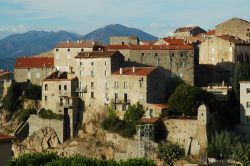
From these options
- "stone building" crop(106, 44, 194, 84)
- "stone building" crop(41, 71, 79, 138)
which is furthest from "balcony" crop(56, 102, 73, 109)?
"stone building" crop(106, 44, 194, 84)

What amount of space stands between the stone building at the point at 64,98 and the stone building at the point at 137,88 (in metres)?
4.82

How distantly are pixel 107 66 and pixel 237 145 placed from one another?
58.7 ft

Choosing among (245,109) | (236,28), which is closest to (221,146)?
(245,109)

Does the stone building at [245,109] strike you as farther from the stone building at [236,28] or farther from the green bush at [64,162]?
the stone building at [236,28]

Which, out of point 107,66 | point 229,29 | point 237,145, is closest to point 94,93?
point 107,66

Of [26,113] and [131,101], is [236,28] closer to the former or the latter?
[131,101]

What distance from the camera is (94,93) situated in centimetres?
7250

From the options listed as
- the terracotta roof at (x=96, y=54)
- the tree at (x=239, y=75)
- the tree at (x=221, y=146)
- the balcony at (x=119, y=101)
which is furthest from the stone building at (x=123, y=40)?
the tree at (x=221, y=146)

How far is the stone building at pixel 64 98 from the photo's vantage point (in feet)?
241

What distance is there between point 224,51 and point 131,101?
18096 mm

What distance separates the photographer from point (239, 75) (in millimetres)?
72688

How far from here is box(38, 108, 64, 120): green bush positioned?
73.9m

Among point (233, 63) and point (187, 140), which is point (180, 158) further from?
point (233, 63)

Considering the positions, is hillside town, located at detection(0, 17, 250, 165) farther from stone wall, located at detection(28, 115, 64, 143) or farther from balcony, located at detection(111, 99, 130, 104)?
stone wall, located at detection(28, 115, 64, 143)
